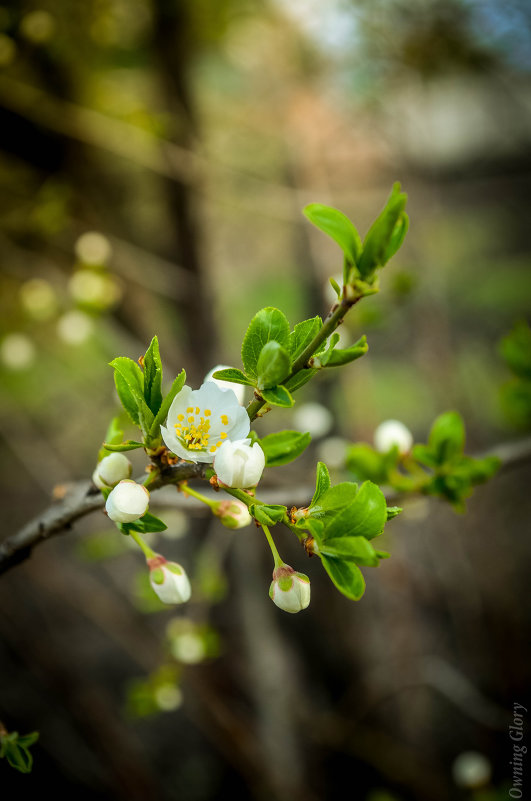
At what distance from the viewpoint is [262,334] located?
0.48m

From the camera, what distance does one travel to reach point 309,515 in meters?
0.47

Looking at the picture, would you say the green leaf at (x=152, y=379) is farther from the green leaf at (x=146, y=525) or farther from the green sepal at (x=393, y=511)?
the green sepal at (x=393, y=511)

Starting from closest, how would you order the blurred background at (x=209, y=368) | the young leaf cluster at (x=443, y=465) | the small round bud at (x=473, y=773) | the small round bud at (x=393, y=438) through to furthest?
the young leaf cluster at (x=443, y=465) < the small round bud at (x=393, y=438) < the small round bud at (x=473, y=773) < the blurred background at (x=209, y=368)

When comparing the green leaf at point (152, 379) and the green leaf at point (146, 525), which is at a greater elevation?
the green leaf at point (152, 379)

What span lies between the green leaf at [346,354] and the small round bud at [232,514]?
18 cm

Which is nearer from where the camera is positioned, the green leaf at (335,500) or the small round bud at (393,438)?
the green leaf at (335,500)

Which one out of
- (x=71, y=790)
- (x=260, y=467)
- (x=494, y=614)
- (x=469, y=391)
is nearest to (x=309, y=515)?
(x=260, y=467)

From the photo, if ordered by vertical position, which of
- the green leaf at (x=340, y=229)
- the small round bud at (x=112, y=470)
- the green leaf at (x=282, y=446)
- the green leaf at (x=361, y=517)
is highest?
the green leaf at (x=340, y=229)

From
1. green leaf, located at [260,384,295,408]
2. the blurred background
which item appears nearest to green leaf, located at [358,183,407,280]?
green leaf, located at [260,384,295,408]

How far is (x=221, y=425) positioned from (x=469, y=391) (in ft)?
10.3

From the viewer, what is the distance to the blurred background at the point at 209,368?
4.97ft

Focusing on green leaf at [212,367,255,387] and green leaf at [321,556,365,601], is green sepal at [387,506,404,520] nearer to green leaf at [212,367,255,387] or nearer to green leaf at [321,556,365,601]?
green leaf at [321,556,365,601]

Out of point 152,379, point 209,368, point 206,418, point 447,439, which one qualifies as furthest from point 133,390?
point 209,368

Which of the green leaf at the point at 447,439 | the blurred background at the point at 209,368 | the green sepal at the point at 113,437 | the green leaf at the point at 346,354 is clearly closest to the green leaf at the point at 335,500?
the green leaf at the point at 346,354
